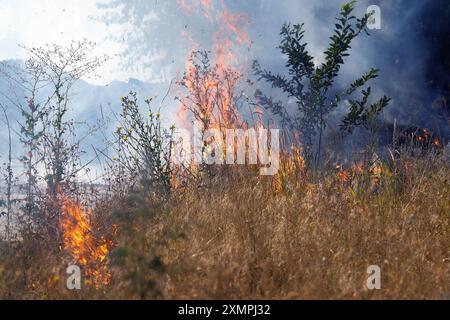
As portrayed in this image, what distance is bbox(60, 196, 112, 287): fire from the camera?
331cm

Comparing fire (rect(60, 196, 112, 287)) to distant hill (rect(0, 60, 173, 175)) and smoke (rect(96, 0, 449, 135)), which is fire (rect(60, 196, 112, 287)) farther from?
distant hill (rect(0, 60, 173, 175))

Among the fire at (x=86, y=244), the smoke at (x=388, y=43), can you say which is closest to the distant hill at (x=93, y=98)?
the smoke at (x=388, y=43)

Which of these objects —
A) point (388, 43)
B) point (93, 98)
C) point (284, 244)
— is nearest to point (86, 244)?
point (284, 244)

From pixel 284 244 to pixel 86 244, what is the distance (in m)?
1.44

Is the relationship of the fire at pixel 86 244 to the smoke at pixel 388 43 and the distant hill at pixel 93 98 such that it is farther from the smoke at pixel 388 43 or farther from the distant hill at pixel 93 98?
the distant hill at pixel 93 98

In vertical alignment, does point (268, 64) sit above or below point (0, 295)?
above

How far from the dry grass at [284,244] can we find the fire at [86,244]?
19 centimetres

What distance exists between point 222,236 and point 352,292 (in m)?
1.19

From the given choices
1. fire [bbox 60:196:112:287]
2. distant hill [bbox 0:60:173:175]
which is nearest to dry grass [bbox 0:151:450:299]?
fire [bbox 60:196:112:287]

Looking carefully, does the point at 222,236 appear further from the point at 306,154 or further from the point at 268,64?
the point at 268,64

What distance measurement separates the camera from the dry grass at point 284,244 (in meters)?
2.63

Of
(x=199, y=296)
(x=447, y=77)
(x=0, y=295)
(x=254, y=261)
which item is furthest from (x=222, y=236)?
(x=447, y=77)

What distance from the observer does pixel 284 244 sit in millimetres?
3270

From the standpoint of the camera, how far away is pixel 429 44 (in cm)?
974
